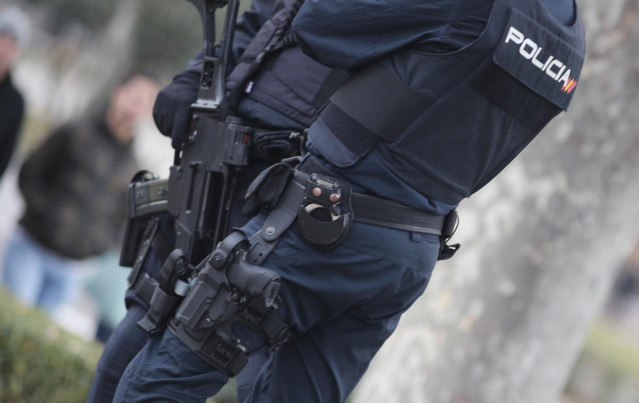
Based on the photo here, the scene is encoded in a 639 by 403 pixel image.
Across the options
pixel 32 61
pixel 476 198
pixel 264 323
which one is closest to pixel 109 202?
pixel 476 198

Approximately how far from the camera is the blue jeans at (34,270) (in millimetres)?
6371

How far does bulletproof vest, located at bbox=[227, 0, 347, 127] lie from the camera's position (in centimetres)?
276

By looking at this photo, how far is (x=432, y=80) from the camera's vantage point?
7.84ft

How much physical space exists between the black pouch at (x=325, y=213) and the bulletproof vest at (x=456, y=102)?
0.08 meters

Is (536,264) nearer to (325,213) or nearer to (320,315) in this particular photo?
(320,315)

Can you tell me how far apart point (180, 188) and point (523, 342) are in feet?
8.55

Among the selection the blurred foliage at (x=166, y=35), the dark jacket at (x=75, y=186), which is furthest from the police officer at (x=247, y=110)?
the blurred foliage at (x=166, y=35)

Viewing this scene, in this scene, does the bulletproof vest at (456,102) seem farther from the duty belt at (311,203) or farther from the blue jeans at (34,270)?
the blue jeans at (34,270)

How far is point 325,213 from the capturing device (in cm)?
242

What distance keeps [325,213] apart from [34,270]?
4.50m

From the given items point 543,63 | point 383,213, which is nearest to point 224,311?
point 383,213

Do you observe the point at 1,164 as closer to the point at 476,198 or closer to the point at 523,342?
the point at 476,198

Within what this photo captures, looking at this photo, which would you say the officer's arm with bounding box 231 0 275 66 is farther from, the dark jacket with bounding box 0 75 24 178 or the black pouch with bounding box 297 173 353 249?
the dark jacket with bounding box 0 75 24 178

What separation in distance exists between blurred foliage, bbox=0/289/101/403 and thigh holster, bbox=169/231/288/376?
2.17 m
